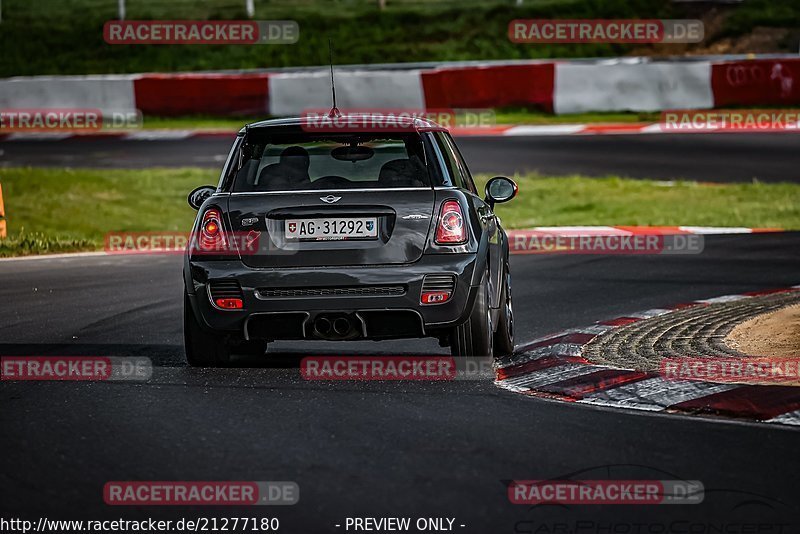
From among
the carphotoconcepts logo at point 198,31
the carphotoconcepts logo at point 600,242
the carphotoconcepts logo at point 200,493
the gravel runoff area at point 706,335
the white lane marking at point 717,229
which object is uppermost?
the carphotoconcepts logo at point 198,31

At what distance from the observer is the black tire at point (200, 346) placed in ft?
28.8

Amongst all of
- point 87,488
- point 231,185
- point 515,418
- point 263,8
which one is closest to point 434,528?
point 87,488

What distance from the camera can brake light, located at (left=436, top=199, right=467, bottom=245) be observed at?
841cm

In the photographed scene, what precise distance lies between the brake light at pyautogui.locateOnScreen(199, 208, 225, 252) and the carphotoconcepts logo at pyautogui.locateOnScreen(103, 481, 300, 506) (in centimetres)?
268

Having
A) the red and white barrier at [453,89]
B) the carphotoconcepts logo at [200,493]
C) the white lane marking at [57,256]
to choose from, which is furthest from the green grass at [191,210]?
the carphotoconcepts logo at [200,493]

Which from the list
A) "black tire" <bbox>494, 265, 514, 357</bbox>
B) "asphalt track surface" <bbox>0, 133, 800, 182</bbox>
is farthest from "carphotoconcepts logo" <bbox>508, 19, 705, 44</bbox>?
"black tire" <bbox>494, 265, 514, 357</bbox>

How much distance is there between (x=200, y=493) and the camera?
5820 millimetres

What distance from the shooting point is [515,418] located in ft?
23.8

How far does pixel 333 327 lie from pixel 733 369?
2.03 meters

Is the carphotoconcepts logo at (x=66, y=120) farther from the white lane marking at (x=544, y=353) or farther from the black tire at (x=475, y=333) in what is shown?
the black tire at (x=475, y=333)

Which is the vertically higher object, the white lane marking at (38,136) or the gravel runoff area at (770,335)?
the white lane marking at (38,136)

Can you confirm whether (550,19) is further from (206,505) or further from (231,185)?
(206,505)

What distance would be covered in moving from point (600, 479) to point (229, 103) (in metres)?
27.4

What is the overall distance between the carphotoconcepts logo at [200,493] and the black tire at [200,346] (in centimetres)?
283
